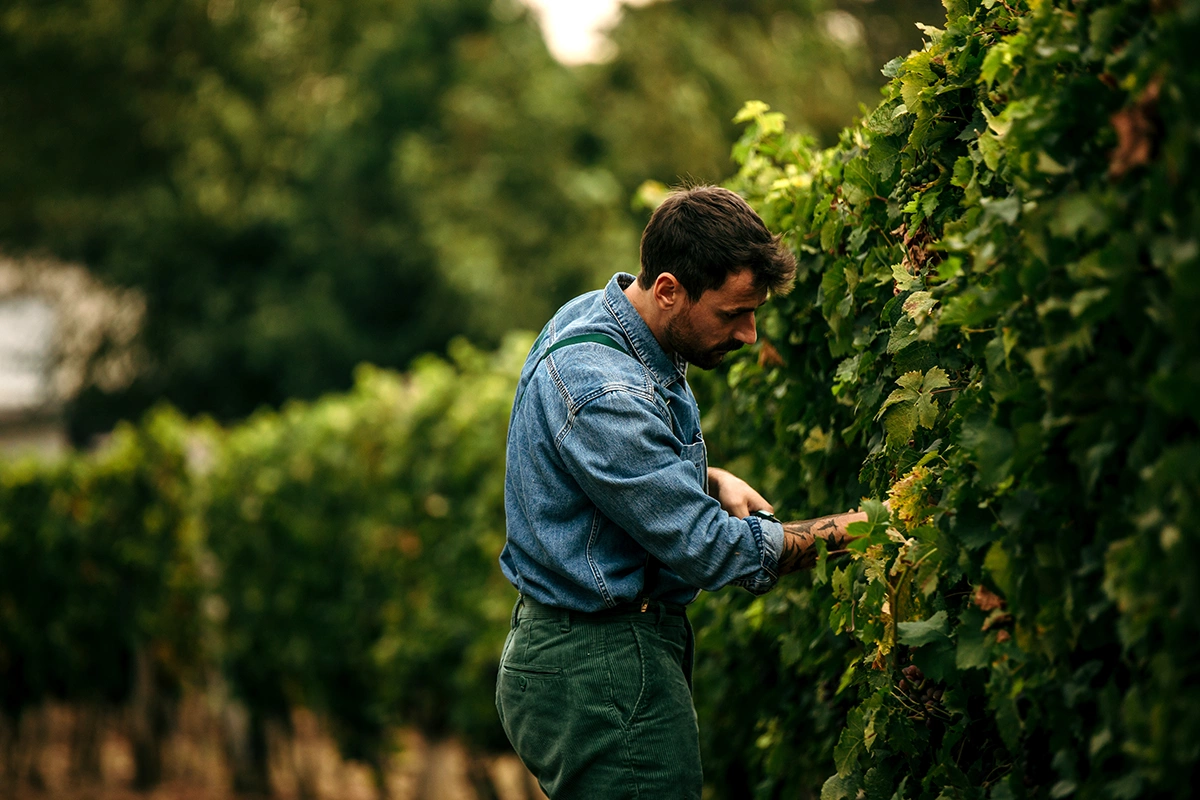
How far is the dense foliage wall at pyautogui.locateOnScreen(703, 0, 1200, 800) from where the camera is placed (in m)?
1.77

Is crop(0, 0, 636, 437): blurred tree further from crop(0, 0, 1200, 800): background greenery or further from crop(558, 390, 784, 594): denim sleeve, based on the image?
crop(558, 390, 784, 594): denim sleeve

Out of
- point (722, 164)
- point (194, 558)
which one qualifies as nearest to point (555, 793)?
point (194, 558)

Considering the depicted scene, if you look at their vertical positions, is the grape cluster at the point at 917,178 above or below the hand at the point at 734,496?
above

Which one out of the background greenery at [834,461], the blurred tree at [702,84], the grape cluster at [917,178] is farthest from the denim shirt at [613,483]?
the blurred tree at [702,84]

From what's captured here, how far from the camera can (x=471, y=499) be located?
7324mm

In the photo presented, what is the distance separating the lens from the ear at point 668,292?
3.00m

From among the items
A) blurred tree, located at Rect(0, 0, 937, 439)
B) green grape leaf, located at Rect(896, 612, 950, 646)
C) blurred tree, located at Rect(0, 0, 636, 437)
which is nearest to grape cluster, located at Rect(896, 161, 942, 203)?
green grape leaf, located at Rect(896, 612, 950, 646)

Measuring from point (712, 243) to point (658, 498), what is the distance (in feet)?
2.04

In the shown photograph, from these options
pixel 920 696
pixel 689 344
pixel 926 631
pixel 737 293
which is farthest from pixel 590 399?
pixel 920 696

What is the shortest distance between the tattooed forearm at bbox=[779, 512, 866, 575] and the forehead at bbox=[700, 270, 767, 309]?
21.5 inches

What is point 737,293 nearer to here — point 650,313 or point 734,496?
point 650,313

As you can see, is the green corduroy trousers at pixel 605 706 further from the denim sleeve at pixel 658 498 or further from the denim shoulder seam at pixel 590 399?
the denim shoulder seam at pixel 590 399

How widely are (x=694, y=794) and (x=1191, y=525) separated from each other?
1691 mm

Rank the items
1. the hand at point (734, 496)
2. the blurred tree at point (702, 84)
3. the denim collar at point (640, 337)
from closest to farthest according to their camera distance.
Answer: the denim collar at point (640, 337) → the hand at point (734, 496) → the blurred tree at point (702, 84)
